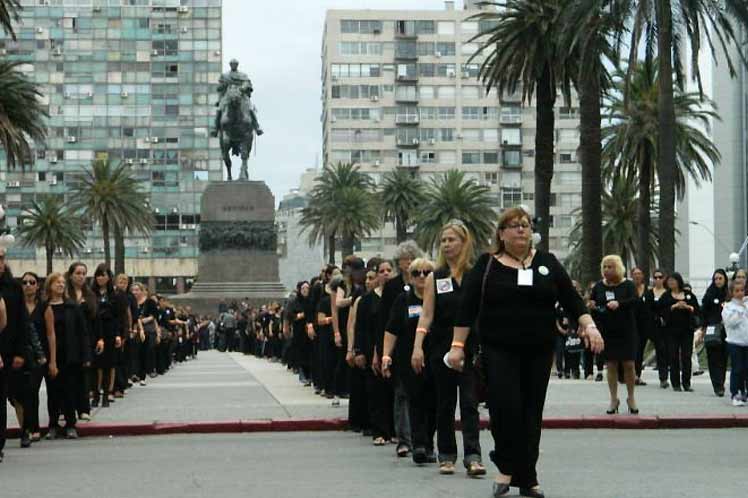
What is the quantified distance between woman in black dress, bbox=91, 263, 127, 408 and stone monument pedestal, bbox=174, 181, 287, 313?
1542 inches

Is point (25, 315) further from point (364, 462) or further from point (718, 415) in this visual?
point (718, 415)

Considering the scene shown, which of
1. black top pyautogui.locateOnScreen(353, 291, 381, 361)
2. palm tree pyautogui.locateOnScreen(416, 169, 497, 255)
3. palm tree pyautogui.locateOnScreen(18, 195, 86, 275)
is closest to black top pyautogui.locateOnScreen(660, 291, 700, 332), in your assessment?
black top pyautogui.locateOnScreen(353, 291, 381, 361)

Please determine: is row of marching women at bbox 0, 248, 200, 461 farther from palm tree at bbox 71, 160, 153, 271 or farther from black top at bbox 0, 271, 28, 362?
palm tree at bbox 71, 160, 153, 271

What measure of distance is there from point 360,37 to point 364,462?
112 metres

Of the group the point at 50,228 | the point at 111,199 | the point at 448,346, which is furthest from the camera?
the point at 50,228

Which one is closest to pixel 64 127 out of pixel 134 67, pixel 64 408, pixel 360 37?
pixel 134 67

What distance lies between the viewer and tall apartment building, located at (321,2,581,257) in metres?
122

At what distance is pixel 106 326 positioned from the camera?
1919 centimetres

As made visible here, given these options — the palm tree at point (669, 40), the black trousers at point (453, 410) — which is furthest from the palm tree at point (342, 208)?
the black trousers at point (453, 410)

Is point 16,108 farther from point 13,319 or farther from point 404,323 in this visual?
point 404,323

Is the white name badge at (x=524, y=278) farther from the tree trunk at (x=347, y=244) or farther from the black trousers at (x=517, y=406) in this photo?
the tree trunk at (x=347, y=244)

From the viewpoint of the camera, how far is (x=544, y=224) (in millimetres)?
38625

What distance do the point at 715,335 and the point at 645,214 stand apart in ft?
86.1

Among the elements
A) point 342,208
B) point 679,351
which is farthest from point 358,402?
point 342,208
